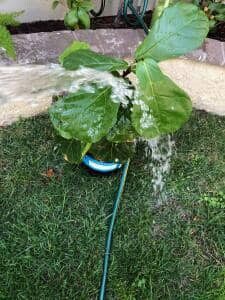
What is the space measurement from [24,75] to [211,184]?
109 cm

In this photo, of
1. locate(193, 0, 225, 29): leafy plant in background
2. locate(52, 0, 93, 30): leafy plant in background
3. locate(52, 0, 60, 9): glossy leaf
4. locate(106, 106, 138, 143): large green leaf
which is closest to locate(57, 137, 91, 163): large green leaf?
locate(106, 106, 138, 143): large green leaf

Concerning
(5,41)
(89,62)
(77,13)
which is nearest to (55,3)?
(77,13)

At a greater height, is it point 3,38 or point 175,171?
point 3,38

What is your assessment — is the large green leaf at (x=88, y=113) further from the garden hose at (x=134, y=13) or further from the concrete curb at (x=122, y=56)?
the garden hose at (x=134, y=13)

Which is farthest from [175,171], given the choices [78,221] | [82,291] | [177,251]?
[82,291]

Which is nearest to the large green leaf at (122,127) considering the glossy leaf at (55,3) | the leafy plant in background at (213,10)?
the glossy leaf at (55,3)

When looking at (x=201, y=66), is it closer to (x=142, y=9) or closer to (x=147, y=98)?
(x=142, y=9)

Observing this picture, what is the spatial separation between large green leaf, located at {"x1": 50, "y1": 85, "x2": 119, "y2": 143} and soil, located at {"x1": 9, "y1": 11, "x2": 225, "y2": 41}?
1.02 m

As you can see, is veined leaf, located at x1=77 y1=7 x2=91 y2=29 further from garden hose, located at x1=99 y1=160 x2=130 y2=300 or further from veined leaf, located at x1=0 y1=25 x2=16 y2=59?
garden hose, located at x1=99 y1=160 x2=130 y2=300

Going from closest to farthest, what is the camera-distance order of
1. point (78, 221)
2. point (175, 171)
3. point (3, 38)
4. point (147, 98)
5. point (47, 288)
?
point (147, 98) → point (3, 38) → point (47, 288) → point (78, 221) → point (175, 171)

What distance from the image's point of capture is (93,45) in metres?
2.23

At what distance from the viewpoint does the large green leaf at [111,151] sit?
210cm

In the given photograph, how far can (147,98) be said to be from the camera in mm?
1592

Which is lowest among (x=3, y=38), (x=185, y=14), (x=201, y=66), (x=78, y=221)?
(x=78, y=221)
